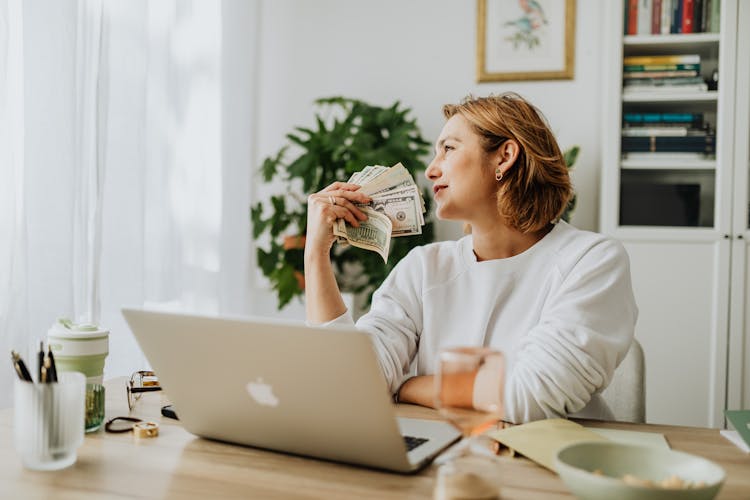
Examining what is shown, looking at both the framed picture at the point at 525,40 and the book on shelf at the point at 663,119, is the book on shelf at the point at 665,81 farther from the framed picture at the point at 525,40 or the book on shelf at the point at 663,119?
the framed picture at the point at 525,40

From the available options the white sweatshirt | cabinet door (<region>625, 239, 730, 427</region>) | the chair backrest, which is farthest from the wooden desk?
cabinet door (<region>625, 239, 730, 427</region>)

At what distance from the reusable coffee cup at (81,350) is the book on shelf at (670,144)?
7.82 feet

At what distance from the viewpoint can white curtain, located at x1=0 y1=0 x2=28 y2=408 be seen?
6.26ft

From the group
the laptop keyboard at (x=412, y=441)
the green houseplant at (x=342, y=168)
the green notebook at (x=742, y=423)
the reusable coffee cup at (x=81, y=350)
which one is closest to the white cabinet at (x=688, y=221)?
the green houseplant at (x=342, y=168)

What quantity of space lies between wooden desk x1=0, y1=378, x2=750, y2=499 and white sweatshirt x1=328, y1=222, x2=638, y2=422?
23 cm

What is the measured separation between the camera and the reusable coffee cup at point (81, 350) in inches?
44.4

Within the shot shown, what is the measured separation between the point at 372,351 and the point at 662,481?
0.35 metres

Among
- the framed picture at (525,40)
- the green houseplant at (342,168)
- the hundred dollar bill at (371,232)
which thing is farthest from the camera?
the framed picture at (525,40)

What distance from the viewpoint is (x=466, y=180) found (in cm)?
161

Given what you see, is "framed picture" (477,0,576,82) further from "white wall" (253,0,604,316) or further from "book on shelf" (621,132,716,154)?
"book on shelf" (621,132,716,154)

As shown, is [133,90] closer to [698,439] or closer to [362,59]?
[362,59]

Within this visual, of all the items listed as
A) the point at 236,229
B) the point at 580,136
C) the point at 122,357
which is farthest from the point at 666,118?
the point at 122,357

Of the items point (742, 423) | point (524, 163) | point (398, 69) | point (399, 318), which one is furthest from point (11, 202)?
point (398, 69)

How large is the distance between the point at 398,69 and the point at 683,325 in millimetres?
1762
